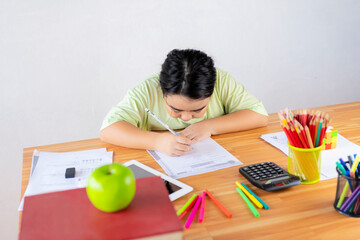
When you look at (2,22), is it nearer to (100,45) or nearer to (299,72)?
(100,45)

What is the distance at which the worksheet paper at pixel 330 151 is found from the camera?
3.64 feet

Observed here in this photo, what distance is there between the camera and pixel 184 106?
4.47 ft

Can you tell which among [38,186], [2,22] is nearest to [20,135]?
[2,22]

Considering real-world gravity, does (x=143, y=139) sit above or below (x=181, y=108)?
below

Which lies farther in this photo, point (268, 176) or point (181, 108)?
point (181, 108)

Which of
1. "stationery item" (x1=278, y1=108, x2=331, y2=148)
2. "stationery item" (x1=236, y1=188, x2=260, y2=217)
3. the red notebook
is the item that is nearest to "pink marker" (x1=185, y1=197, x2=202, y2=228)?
"stationery item" (x1=236, y1=188, x2=260, y2=217)

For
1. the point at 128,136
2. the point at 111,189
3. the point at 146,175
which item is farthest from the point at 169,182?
the point at 111,189

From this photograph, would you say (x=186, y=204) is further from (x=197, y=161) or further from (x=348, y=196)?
(x=348, y=196)

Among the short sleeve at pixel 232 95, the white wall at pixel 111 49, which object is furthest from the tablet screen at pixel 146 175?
the white wall at pixel 111 49

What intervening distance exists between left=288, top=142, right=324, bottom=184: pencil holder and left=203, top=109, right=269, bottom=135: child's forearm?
419 mm

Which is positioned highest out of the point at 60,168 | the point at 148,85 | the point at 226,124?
the point at 148,85

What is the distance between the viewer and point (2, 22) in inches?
89.4

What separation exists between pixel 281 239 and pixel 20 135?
2.13 meters

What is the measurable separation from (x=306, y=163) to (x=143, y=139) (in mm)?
578
